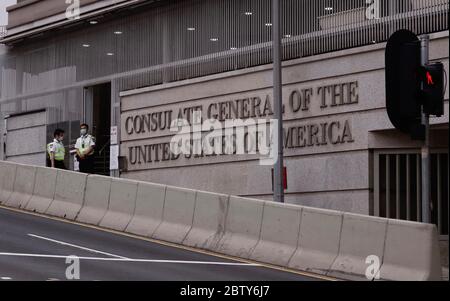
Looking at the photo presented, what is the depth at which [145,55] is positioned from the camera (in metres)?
33.4

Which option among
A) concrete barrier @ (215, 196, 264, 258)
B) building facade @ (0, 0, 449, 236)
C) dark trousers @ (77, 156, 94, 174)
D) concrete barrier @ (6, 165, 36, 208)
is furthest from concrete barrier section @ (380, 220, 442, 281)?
dark trousers @ (77, 156, 94, 174)

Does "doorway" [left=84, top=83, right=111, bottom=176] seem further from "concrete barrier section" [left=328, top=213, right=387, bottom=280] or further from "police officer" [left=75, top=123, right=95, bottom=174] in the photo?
"concrete barrier section" [left=328, top=213, right=387, bottom=280]

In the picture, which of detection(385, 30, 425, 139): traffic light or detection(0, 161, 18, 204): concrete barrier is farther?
detection(0, 161, 18, 204): concrete barrier

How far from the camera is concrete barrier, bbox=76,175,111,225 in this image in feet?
80.4

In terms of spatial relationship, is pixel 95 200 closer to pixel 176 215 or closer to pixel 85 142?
pixel 176 215

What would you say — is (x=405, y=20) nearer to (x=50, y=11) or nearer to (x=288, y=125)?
(x=288, y=125)

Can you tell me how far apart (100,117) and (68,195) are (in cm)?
1038

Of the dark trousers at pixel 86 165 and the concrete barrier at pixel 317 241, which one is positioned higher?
the dark trousers at pixel 86 165

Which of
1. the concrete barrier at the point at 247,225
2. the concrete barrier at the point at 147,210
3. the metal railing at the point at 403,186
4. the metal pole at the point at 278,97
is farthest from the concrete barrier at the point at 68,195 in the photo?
the metal railing at the point at 403,186

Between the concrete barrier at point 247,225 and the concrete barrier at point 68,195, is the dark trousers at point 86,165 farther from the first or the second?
the concrete barrier at point 68,195

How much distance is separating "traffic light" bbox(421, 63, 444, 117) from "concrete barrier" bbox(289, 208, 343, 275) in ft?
17.9

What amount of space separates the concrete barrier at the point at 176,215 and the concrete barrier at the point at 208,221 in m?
0.20

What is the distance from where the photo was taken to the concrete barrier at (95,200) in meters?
24.5

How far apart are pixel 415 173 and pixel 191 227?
6.44 metres
